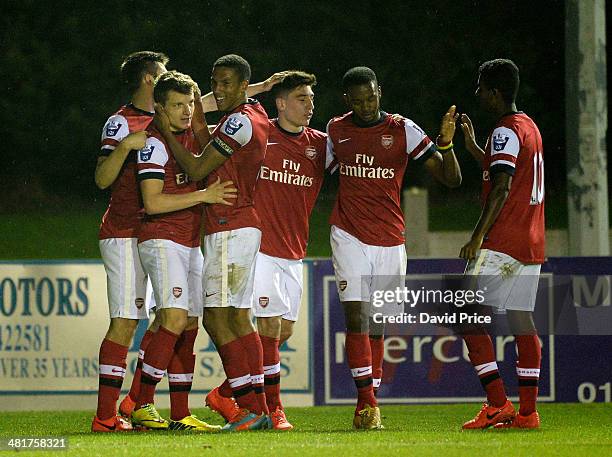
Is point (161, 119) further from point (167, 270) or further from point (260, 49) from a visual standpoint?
point (260, 49)

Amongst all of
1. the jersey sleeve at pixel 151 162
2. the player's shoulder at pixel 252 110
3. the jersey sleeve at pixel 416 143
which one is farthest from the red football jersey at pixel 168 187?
the jersey sleeve at pixel 416 143

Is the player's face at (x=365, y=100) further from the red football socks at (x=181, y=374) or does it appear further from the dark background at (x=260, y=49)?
the dark background at (x=260, y=49)

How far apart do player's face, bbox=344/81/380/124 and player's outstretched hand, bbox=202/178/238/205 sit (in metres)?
0.97

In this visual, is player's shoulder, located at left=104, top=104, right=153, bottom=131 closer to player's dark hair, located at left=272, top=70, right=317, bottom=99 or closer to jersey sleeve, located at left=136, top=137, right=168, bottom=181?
jersey sleeve, located at left=136, top=137, right=168, bottom=181

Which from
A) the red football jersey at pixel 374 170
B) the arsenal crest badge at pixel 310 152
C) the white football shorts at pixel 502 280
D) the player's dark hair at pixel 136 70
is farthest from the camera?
the arsenal crest badge at pixel 310 152

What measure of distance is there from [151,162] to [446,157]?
184 cm

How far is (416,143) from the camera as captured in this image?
27.0ft

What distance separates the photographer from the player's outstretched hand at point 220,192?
24.9ft

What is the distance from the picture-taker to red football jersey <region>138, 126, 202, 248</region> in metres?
7.59

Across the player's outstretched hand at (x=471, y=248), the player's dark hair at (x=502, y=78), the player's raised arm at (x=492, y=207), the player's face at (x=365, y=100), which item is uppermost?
the player's dark hair at (x=502, y=78)

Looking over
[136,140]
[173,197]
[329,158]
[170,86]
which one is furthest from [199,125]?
[329,158]

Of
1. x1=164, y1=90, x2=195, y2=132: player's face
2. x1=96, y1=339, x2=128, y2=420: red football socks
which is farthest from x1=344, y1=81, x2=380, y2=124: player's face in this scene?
x1=96, y1=339, x2=128, y2=420: red football socks

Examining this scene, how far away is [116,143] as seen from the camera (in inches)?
310

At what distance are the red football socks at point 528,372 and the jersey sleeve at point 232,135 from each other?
206 centimetres
